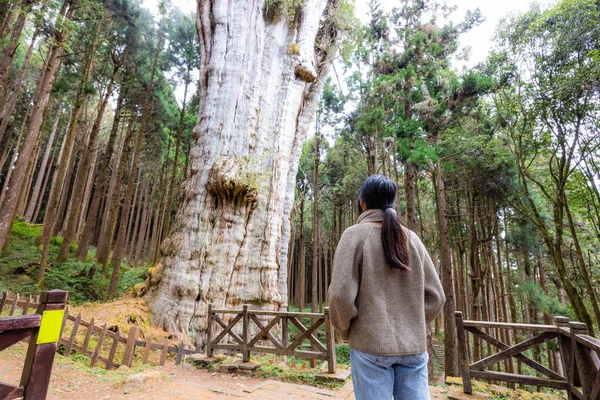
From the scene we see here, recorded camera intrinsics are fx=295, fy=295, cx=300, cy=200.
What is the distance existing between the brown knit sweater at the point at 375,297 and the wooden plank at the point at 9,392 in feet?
6.67

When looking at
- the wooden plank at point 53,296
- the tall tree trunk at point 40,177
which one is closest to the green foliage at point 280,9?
the wooden plank at point 53,296

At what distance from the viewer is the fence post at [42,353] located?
1910mm

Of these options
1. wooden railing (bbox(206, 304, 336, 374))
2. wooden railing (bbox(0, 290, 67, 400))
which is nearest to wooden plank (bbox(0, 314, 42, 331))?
wooden railing (bbox(0, 290, 67, 400))

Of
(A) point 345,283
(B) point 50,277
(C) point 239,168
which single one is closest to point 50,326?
(A) point 345,283

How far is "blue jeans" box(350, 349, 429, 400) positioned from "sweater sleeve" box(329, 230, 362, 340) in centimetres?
17

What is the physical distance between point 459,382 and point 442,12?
14.1 meters

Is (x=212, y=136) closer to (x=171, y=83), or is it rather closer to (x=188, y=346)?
(x=188, y=346)

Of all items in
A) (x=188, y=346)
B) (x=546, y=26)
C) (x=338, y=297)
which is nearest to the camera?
(x=338, y=297)

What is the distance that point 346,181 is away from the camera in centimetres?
1916

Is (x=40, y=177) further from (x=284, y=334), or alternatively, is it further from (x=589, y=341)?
(x=589, y=341)

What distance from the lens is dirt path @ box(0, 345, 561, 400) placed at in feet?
11.9

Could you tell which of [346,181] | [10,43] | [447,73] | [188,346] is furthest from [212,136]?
[346,181]

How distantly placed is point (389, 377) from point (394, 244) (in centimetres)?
65

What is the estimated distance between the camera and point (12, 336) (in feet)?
6.13
